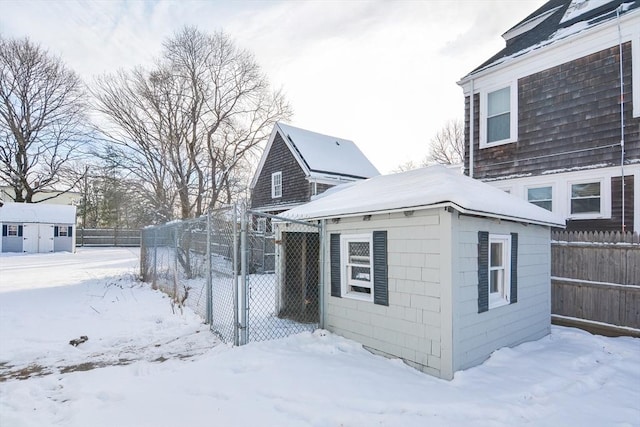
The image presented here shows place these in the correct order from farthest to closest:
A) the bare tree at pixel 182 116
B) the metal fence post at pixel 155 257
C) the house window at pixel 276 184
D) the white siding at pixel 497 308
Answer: the house window at pixel 276 184 < the bare tree at pixel 182 116 < the metal fence post at pixel 155 257 < the white siding at pixel 497 308

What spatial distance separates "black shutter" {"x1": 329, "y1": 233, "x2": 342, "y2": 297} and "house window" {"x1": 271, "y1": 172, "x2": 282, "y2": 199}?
1224 cm

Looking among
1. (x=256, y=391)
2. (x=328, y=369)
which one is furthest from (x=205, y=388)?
(x=328, y=369)

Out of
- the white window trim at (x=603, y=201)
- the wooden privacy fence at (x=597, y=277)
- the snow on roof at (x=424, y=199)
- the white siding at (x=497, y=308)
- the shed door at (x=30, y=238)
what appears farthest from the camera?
the shed door at (x=30, y=238)

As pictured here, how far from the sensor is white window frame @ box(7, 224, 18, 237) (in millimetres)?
25016

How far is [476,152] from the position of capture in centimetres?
1004

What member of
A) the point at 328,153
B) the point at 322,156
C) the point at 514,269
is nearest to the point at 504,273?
the point at 514,269

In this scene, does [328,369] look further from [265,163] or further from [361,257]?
[265,163]

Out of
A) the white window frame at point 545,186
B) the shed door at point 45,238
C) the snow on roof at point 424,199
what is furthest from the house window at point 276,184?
the shed door at point 45,238

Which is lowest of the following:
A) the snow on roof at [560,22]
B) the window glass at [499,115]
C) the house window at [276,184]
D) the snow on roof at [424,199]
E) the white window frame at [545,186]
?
the snow on roof at [424,199]

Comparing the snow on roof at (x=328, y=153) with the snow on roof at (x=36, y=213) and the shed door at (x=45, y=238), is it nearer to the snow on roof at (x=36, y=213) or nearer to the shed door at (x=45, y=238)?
the snow on roof at (x=36, y=213)

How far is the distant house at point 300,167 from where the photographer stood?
53.9 ft

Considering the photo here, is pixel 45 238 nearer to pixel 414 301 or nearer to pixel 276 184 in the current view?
pixel 276 184

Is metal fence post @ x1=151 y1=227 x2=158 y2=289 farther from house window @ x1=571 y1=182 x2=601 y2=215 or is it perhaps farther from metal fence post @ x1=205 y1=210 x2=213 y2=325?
house window @ x1=571 y1=182 x2=601 y2=215

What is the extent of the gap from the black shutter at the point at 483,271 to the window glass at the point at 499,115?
5.79 metres
